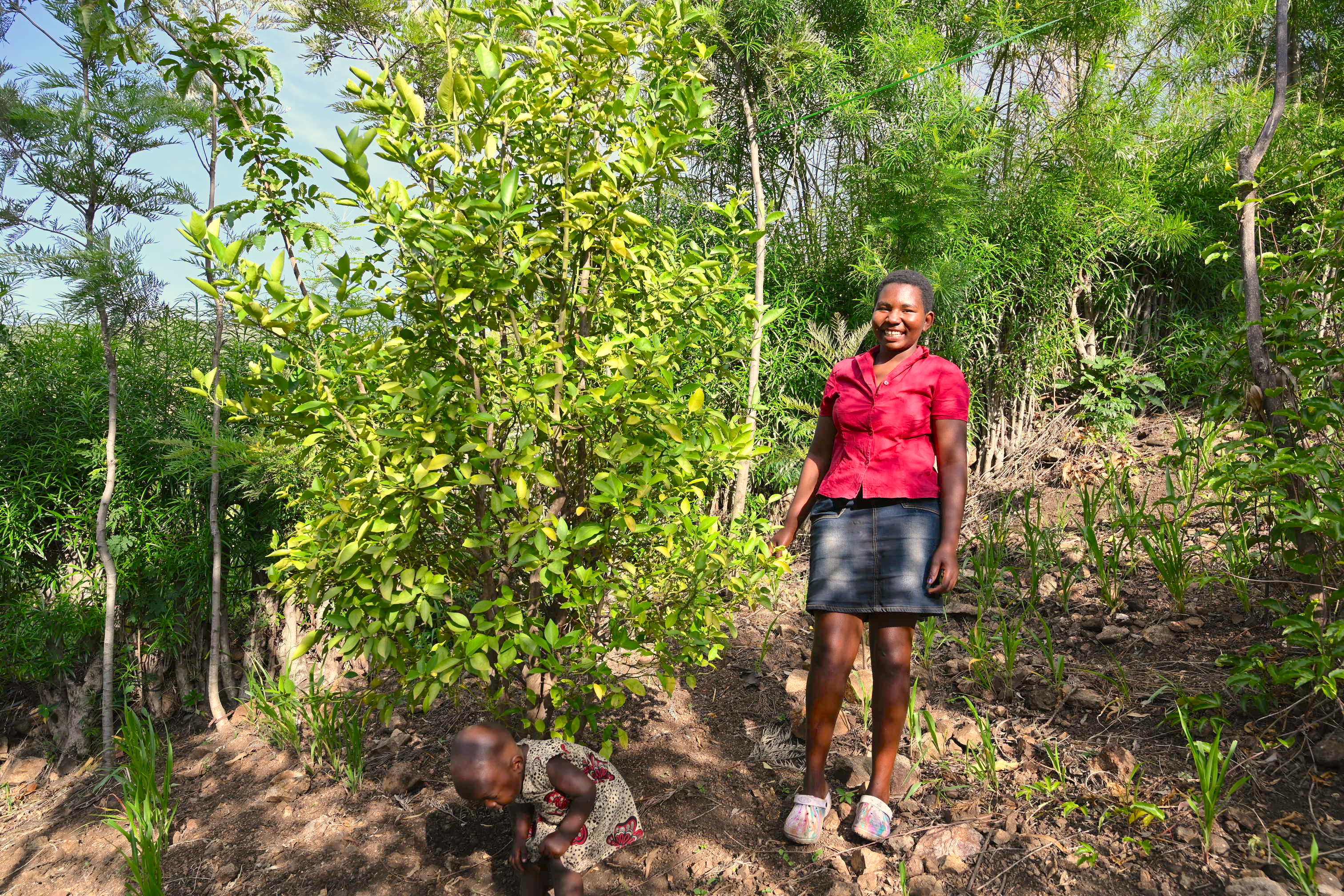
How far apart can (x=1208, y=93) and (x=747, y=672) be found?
5.12 meters

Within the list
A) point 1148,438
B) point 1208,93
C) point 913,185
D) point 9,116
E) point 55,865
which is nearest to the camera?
point 55,865

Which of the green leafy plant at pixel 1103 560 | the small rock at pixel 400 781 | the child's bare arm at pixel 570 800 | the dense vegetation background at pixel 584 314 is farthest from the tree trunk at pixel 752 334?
the small rock at pixel 400 781

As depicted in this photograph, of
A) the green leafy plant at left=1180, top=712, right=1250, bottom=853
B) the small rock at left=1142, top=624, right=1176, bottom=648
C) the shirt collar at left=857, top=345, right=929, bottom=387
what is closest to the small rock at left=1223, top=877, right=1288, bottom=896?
the green leafy plant at left=1180, top=712, right=1250, bottom=853

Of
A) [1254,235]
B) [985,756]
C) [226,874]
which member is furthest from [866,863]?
[1254,235]

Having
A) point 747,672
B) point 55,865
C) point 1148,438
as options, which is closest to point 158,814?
point 55,865

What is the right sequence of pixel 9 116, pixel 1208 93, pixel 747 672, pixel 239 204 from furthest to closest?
pixel 1208 93 < pixel 747 672 < pixel 9 116 < pixel 239 204

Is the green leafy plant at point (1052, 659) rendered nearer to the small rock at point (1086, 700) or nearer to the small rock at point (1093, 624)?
the small rock at point (1086, 700)

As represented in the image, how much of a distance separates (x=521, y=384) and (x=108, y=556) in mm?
2251

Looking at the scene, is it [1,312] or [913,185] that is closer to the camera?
[1,312]

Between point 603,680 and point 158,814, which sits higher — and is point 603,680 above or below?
above

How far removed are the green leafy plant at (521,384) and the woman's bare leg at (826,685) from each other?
24 cm

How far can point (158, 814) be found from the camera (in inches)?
96.3

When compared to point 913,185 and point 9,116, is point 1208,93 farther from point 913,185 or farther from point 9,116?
point 9,116

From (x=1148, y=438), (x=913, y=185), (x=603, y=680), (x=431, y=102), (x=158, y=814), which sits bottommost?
(x=158, y=814)
